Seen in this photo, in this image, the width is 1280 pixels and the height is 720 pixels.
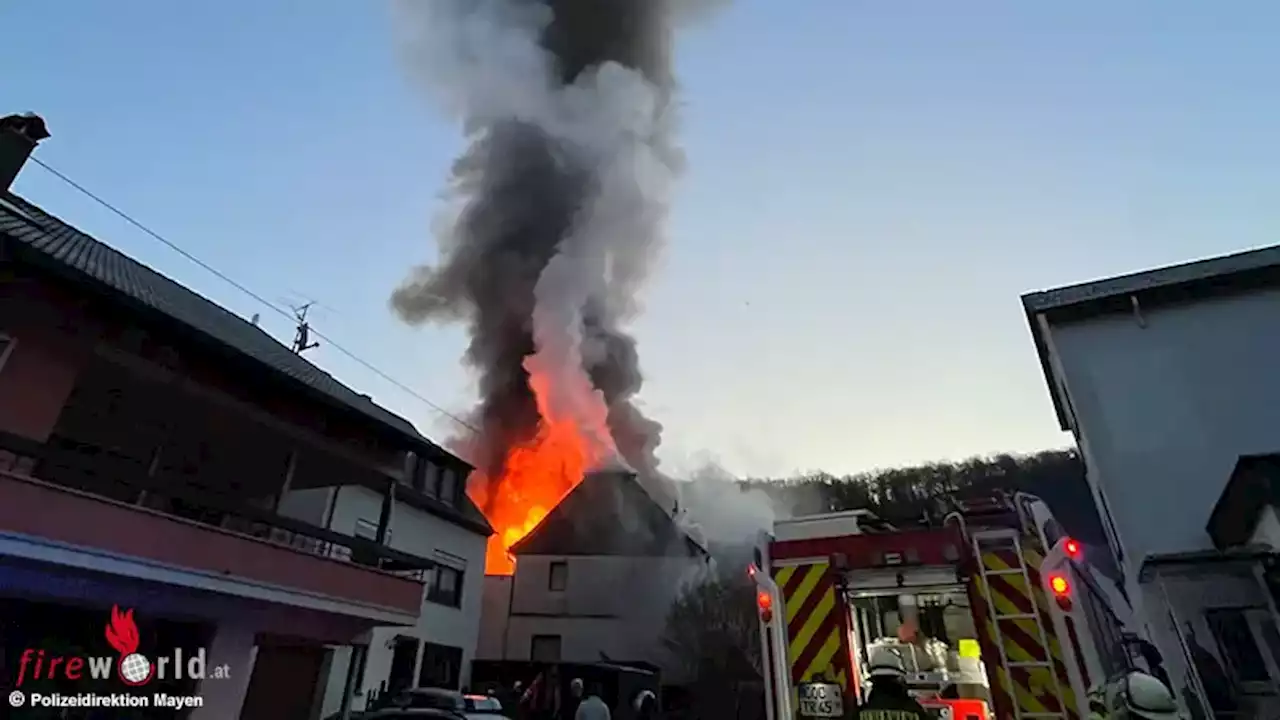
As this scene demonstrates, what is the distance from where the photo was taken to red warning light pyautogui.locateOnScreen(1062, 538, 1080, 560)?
5.77 m

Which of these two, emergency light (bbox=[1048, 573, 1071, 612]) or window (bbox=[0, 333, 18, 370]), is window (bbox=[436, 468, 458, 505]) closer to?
window (bbox=[0, 333, 18, 370])

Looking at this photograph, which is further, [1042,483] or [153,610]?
[1042,483]

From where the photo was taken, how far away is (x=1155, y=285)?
10.6 metres

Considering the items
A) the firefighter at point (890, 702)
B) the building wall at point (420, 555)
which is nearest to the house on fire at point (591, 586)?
the building wall at point (420, 555)

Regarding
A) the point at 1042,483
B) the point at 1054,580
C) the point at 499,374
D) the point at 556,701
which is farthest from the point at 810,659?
the point at 499,374

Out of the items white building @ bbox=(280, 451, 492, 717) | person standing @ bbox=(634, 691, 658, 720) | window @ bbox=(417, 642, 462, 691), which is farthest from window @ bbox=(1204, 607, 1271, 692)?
window @ bbox=(417, 642, 462, 691)

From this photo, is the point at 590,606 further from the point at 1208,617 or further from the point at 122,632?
the point at 1208,617

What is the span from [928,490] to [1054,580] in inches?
1192

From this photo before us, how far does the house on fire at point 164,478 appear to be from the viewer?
6.47 metres

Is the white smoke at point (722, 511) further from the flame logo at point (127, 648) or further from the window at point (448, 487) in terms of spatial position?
the flame logo at point (127, 648)

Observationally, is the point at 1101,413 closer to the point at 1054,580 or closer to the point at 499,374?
the point at 1054,580

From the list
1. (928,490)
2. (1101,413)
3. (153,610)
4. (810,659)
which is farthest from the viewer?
(928,490)

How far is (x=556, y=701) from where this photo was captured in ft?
70.8

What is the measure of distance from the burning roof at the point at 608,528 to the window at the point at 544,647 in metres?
3.45
